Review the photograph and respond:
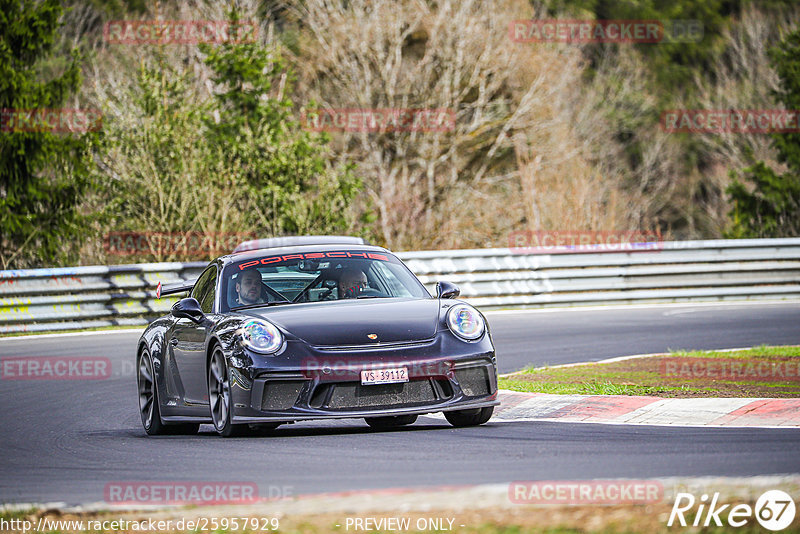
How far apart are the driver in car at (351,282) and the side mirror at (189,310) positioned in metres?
1.08

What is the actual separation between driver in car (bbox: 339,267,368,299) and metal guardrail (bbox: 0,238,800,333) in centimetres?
1126

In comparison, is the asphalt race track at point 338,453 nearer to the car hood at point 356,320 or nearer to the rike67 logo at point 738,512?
the car hood at point 356,320

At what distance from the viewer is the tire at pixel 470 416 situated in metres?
9.25

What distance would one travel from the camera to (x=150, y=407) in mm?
10406

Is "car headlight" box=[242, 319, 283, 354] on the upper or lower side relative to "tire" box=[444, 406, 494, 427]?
upper

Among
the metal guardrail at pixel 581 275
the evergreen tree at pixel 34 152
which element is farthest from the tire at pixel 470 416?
the evergreen tree at pixel 34 152

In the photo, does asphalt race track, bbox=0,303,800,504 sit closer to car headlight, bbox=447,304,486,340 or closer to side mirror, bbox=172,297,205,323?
car headlight, bbox=447,304,486,340

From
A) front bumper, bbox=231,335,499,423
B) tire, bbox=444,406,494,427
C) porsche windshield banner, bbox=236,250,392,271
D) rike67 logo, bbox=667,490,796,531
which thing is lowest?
tire, bbox=444,406,494,427

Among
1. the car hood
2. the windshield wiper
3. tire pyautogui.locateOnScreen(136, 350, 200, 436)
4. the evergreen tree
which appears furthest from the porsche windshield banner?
the evergreen tree

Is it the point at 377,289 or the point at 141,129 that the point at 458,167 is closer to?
the point at 141,129

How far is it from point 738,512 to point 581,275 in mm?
17377

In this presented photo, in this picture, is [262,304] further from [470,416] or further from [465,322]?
[470,416]

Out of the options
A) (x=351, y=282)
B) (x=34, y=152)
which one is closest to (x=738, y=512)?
(x=351, y=282)

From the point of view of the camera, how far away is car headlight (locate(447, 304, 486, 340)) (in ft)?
29.7
